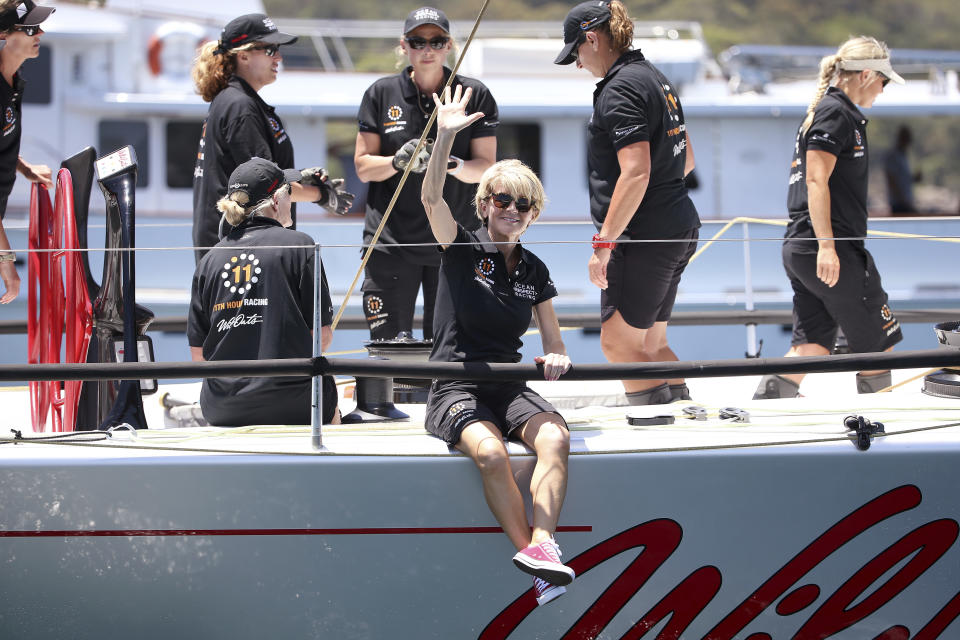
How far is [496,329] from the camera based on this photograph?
137 inches

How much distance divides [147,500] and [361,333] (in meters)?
5.30

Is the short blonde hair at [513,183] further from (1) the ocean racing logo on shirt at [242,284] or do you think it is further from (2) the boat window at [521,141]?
(2) the boat window at [521,141]

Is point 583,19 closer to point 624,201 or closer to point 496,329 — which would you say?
point 624,201

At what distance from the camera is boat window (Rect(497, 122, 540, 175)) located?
1028 centimetres

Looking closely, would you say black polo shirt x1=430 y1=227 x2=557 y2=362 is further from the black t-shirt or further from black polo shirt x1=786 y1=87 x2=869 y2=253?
black polo shirt x1=786 y1=87 x2=869 y2=253

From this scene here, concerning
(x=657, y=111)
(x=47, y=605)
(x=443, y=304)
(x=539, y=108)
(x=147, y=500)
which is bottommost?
(x=47, y=605)

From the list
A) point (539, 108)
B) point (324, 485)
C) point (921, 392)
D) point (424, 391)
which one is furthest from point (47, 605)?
point (539, 108)

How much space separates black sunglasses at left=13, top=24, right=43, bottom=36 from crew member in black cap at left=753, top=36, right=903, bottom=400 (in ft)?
9.93

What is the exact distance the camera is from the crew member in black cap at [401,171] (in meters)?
4.55

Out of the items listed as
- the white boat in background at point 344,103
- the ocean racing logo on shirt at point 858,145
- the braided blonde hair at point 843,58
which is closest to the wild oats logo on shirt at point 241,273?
the braided blonde hair at point 843,58

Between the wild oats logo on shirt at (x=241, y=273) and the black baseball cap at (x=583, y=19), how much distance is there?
1354 mm

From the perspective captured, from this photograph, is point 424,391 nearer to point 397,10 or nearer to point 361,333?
point 361,333

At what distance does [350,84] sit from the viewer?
426 inches

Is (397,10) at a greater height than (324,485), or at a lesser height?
greater
